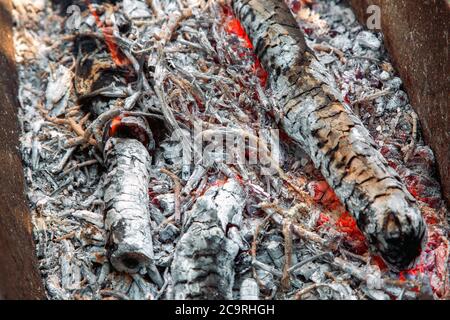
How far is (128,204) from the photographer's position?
2.94 m

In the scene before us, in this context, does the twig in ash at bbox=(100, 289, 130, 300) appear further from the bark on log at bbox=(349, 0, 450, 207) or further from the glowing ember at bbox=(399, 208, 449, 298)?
the bark on log at bbox=(349, 0, 450, 207)

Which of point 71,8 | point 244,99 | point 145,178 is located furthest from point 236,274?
point 71,8

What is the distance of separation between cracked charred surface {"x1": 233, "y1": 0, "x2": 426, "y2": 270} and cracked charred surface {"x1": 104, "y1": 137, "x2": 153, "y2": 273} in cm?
84

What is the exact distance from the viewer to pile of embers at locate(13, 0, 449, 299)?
2.77m

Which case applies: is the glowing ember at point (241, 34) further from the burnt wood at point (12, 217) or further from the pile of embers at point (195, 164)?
the burnt wood at point (12, 217)

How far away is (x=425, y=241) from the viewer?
2.70 metres

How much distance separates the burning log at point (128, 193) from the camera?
2783mm

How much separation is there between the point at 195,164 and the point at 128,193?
0.42 meters

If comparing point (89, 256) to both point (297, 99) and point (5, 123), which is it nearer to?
point (5, 123)

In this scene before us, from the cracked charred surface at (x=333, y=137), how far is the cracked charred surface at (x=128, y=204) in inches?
33.0

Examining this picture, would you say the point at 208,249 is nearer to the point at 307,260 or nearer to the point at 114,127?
the point at 307,260

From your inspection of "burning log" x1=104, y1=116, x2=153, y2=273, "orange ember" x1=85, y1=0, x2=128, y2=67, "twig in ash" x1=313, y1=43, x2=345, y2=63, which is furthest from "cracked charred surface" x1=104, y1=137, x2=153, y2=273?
"twig in ash" x1=313, y1=43, x2=345, y2=63

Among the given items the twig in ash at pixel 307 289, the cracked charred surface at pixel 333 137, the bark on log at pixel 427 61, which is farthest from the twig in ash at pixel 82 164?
the bark on log at pixel 427 61

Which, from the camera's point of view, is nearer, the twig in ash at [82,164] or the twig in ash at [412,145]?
the twig in ash at [412,145]
